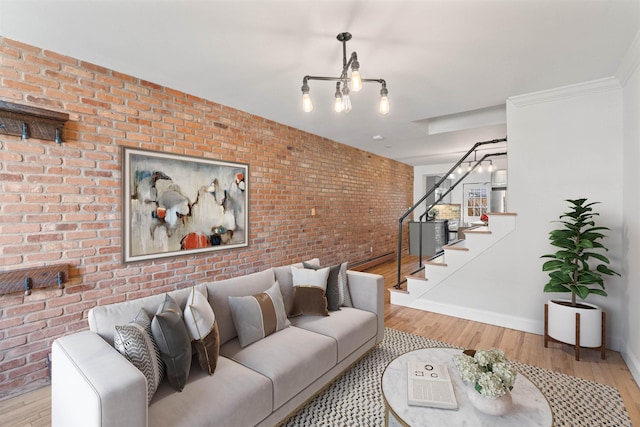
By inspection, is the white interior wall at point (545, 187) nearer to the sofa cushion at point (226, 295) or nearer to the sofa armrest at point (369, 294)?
the sofa armrest at point (369, 294)

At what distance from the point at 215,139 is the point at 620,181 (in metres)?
4.16

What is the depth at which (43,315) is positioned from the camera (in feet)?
7.13

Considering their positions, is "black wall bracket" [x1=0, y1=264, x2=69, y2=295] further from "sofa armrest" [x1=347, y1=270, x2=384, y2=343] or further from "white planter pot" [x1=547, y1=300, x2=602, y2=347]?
"white planter pot" [x1=547, y1=300, x2=602, y2=347]

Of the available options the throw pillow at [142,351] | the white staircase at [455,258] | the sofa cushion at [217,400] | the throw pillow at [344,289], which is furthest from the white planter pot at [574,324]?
the throw pillow at [142,351]

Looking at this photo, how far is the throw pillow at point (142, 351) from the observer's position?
1.40 m

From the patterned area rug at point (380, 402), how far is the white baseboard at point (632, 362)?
0.31 metres

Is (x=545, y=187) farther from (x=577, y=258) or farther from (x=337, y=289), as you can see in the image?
(x=337, y=289)

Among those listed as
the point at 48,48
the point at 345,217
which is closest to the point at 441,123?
the point at 345,217

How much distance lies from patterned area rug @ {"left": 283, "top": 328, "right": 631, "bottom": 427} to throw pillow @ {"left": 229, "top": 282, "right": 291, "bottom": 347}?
569 mm

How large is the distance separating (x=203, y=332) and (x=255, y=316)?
0.44 m

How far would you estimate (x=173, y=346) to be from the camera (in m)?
1.54

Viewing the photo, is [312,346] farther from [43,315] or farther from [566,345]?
[566,345]

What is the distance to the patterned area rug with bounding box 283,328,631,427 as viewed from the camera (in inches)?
73.4

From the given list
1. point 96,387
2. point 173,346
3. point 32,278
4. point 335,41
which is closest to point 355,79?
point 335,41
